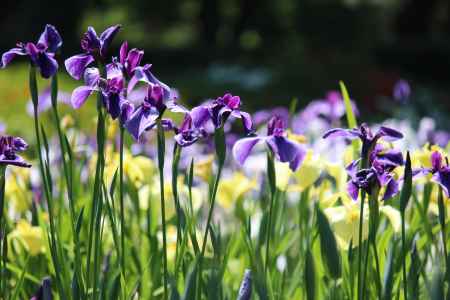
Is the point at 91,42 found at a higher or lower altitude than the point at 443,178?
higher

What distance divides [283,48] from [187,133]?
19.3 meters

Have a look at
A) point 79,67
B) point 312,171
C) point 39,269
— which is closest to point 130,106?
point 79,67

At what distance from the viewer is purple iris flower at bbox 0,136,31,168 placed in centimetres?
121

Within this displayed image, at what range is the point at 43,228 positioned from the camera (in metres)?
1.67

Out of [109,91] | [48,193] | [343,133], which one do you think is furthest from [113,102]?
[343,133]

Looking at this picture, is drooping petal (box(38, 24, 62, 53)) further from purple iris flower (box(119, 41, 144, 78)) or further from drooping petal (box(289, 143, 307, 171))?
drooping petal (box(289, 143, 307, 171))

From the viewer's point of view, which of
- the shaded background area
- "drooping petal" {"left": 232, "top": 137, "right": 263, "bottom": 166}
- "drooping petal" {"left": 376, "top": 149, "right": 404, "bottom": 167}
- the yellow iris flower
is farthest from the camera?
the shaded background area

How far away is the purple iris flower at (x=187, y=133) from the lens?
1.27 m

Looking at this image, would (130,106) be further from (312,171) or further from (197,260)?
(312,171)

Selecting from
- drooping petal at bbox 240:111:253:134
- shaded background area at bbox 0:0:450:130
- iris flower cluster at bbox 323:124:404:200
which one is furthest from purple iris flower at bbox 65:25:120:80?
shaded background area at bbox 0:0:450:130

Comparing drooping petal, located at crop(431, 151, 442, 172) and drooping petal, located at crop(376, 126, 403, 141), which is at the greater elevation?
drooping petal, located at crop(376, 126, 403, 141)

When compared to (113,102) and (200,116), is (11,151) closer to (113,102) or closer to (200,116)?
(113,102)

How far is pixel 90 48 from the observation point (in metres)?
1.19

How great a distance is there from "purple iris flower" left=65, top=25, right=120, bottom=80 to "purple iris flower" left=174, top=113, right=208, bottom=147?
18 cm
